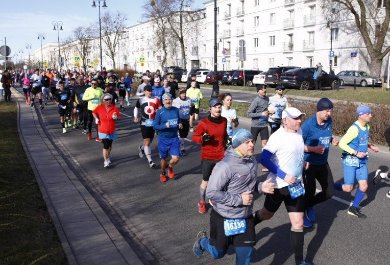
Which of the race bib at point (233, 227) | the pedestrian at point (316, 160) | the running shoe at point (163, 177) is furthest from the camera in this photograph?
the running shoe at point (163, 177)

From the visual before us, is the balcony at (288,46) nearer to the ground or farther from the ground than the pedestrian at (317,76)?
farther from the ground

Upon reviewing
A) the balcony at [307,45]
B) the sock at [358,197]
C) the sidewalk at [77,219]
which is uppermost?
the balcony at [307,45]

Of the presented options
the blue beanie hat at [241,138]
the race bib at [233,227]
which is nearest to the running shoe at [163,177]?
the race bib at [233,227]

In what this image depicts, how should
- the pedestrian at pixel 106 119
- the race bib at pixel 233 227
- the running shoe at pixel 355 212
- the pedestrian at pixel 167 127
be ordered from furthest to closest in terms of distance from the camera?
the pedestrian at pixel 106 119
the pedestrian at pixel 167 127
the running shoe at pixel 355 212
the race bib at pixel 233 227

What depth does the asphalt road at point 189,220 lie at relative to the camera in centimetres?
553

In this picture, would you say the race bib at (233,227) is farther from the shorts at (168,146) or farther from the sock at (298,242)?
the shorts at (168,146)

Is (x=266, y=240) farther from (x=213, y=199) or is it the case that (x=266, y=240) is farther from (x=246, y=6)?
(x=246, y=6)

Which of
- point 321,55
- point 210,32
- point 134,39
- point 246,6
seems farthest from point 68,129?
point 134,39

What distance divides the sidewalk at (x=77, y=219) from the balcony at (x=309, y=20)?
48473mm

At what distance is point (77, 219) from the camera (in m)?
6.59

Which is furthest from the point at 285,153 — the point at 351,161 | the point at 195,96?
the point at 195,96

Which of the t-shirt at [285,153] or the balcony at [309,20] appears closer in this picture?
the t-shirt at [285,153]

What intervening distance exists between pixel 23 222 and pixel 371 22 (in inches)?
1881

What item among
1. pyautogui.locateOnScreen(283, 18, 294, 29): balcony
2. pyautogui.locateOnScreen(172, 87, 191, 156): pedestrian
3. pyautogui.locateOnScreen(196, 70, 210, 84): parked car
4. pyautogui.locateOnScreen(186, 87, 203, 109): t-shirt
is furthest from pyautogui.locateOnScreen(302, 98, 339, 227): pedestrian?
pyautogui.locateOnScreen(283, 18, 294, 29): balcony
